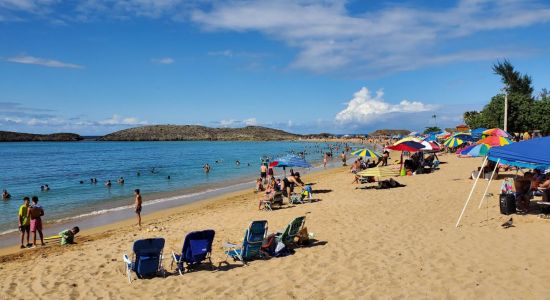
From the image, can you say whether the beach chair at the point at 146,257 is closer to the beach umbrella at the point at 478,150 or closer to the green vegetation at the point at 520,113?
the beach umbrella at the point at 478,150

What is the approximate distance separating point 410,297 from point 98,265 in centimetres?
605

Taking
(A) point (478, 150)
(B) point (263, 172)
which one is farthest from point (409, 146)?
(B) point (263, 172)

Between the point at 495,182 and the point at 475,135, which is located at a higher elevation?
the point at 475,135

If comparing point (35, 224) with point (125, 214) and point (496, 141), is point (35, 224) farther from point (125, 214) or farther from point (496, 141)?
point (496, 141)

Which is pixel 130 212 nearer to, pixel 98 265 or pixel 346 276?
pixel 98 265

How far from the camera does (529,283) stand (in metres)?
6.22

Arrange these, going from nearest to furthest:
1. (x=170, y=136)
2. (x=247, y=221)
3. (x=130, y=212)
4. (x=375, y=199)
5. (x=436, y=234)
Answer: (x=436, y=234), (x=247, y=221), (x=375, y=199), (x=130, y=212), (x=170, y=136)

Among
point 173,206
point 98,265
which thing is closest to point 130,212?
point 173,206

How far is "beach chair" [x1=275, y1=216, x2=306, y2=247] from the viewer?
871 cm

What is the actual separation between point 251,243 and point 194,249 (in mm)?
1130

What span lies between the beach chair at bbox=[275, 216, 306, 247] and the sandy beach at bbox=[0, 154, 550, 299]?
376mm

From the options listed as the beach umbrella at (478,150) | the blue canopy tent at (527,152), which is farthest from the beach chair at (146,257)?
the beach umbrella at (478,150)

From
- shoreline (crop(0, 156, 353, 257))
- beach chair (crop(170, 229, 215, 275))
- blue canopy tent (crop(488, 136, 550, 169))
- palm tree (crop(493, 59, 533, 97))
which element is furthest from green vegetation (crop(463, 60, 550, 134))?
beach chair (crop(170, 229, 215, 275))

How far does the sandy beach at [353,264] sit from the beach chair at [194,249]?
288 millimetres
